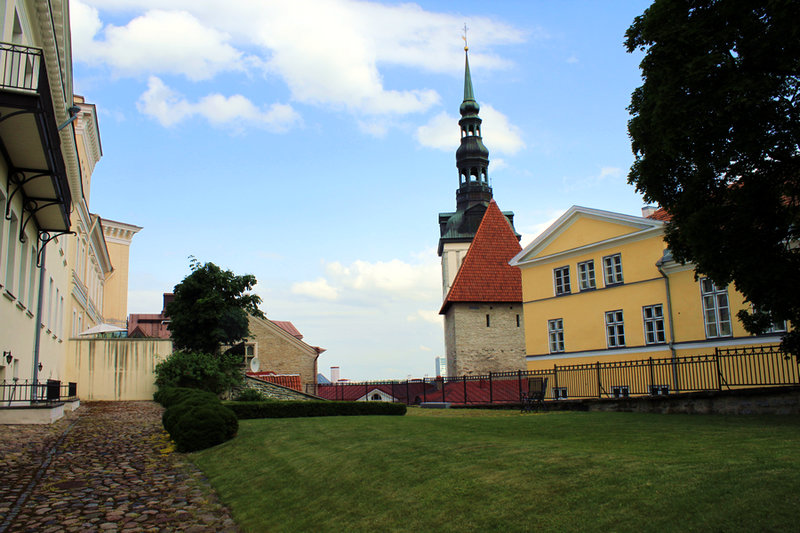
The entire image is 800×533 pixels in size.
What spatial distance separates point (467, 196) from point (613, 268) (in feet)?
163

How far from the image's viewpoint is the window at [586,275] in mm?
30031

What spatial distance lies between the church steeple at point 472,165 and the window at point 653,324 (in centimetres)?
5053

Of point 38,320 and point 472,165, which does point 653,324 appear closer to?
point 38,320

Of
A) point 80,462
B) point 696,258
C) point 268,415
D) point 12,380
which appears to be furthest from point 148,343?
point 696,258

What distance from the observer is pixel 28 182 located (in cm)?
1494

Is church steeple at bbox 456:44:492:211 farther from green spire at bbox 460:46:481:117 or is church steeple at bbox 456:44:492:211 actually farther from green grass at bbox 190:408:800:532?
green grass at bbox 190:408:800:532

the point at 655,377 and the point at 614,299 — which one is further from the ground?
the point at 614,299

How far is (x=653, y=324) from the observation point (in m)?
27.1

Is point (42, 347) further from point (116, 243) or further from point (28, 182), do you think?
point (116, 243)

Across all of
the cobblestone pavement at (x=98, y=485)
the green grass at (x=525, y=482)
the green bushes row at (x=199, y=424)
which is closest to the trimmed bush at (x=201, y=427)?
the green bushes row at (x=199, y=424)

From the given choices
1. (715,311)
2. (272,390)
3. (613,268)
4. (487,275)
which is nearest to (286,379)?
(272,390)

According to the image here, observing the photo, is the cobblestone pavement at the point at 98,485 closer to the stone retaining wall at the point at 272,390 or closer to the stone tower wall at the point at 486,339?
the stone retaining wall at the point at 272,390

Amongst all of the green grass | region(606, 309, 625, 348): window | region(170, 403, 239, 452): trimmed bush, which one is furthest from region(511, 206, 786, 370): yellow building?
region(170, 403, 239, 452): trimmed bush

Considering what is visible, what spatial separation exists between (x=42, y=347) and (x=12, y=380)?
5127 millimetres
